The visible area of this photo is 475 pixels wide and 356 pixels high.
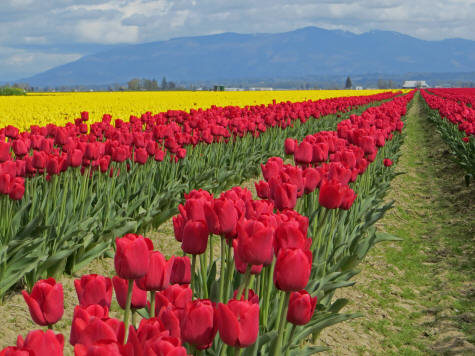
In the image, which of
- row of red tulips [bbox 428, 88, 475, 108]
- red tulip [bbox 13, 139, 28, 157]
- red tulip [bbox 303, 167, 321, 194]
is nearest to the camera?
red tulip [bbox 303, 167, 321, 194]

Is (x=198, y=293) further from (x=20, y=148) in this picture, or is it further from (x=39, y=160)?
(x=20, y=148)

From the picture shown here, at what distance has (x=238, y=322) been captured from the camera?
4.79ft

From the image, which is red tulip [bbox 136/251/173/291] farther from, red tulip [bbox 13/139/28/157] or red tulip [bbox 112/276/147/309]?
red tulip [bbox 13/139/28/157]

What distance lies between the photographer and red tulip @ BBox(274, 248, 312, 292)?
1702 mm

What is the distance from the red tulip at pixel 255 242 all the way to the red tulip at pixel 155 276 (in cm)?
27

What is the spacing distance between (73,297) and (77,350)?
3.76 m

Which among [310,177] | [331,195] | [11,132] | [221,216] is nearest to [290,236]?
[221,216]

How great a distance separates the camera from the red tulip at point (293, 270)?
1.70 meters

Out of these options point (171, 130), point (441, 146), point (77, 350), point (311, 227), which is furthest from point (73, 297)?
point (441, 146)

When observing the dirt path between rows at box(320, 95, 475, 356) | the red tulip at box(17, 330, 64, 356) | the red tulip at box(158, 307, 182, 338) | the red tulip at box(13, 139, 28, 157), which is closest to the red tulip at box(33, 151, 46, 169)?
the red tulip at box(13, 139, 28, 157)

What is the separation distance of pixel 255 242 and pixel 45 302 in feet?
2.23

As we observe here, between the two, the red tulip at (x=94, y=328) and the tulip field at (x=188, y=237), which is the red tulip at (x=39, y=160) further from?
the red tulip at (x=94, y=328)

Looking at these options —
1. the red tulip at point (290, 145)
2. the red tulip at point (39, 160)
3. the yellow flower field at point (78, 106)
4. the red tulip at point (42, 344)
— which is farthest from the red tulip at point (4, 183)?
the yellow flower field at point (78, 106)

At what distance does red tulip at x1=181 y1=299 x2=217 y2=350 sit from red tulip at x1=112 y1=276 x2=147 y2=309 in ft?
1.19
